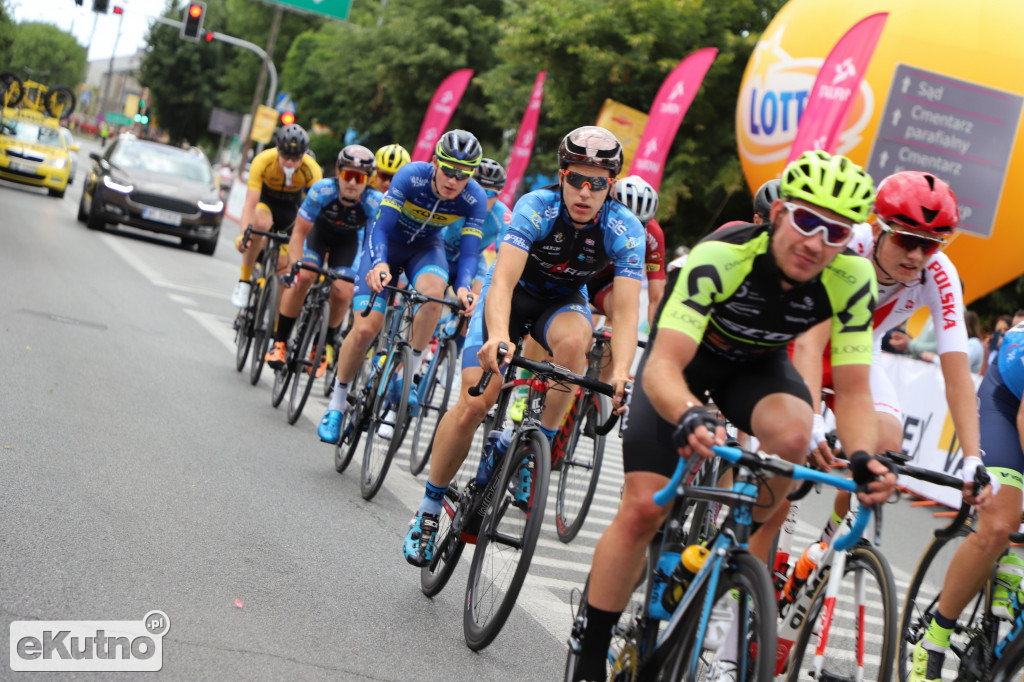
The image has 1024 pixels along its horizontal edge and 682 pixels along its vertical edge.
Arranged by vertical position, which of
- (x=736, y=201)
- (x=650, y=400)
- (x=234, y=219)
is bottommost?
(x=234, y=219)

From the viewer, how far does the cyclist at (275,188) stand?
11062 mm

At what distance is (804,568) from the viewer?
15.6 ft

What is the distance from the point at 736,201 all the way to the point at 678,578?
83.5 ft

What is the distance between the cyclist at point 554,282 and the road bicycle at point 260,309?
4751 millimetres

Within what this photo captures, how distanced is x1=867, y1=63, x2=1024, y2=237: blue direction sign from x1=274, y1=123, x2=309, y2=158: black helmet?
31.6 ft

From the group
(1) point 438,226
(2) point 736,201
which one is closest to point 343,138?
(2) point 736,201

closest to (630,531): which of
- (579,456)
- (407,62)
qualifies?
(579,456)

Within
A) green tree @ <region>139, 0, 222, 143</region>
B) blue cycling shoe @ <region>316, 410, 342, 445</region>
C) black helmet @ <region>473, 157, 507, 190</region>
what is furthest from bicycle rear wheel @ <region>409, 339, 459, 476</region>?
green tree @ <region>139, 0, 222, 143</region>

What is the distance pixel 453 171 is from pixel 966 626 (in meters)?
3.98

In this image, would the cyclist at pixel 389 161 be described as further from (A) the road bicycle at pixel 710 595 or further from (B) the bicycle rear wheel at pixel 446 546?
(A) the road bicycle at pixel 710 595

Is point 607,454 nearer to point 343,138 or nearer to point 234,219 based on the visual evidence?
point 234,219

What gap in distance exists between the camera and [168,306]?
14.6 meters

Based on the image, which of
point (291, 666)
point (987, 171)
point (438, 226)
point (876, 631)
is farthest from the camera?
point (987, 171)

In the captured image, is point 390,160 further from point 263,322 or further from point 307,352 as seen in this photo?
point 263,322
